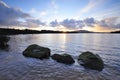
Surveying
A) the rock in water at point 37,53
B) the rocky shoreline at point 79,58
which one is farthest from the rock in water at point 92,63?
the rock in water at point 37,53

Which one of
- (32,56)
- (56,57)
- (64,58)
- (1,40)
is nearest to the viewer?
(64,58)

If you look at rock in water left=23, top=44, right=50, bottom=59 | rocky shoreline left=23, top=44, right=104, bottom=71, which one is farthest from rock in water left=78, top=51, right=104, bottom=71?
rock in water left=23, top=44, right=50, bottom=59

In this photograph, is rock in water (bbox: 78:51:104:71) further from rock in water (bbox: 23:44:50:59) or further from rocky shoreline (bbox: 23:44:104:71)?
rock in water (bbox: 23:44:50:59)

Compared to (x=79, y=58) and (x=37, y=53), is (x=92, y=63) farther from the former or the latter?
(x=37, y=53)

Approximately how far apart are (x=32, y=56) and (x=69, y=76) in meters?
8.98

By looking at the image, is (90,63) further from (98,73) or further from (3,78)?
(3,78)

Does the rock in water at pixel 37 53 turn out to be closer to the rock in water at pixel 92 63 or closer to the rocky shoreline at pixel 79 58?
the rocky shoreline at pixel 79 58

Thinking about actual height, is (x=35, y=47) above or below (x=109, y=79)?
above

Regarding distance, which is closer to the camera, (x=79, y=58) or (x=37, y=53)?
(x=79, y=58)

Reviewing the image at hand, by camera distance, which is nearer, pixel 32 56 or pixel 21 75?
pixel 21 75

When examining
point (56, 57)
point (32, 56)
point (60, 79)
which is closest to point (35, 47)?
point (32, 56)

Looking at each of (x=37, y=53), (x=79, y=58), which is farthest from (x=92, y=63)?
(x=37, y=53)

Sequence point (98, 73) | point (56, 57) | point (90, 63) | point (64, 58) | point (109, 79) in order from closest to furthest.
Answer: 1. point (109, 79)
2. point (98, 73)
3. point (90, 63)
4. point (64, 58)
5. point (56, 57)

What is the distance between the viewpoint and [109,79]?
405 inches
